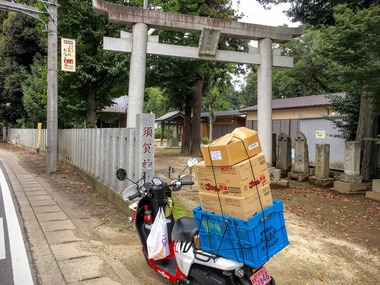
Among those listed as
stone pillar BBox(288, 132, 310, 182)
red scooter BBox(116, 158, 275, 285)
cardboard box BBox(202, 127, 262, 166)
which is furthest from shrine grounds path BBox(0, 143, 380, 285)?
stone pillar BBox(288, 132, 310, 182)

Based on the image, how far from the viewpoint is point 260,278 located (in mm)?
2912

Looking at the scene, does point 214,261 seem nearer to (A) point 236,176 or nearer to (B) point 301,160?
(A) point 236,176

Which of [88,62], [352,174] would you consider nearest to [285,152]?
[352,174]

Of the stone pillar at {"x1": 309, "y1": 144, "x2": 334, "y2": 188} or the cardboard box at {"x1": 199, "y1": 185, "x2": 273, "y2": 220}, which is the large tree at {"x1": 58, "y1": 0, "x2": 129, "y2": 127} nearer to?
the stone pillar at {"x1": 309, "y1": 144, "x2": 334, "y2": 188}

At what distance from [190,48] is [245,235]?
26.3ft

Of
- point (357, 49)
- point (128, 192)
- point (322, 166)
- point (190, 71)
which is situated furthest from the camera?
point (190, 71)

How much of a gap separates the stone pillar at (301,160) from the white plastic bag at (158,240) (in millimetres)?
8714

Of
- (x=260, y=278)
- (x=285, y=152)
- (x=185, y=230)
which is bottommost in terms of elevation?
(x=260, y=278)

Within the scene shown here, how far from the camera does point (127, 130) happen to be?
670 cm

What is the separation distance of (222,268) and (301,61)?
955 inches

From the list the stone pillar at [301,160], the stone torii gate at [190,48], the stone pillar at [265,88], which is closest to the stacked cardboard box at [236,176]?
the stone torii gate at [190,48]

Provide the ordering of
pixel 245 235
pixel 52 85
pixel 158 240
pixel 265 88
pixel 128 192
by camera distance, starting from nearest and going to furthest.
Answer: pixel 245 235, pixel 158 240, pixel 128 192, pixel 265 88, pixel 52 85

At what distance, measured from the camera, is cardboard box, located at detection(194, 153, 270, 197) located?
284 centimetres

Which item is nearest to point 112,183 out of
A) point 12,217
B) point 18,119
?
point 12,217
